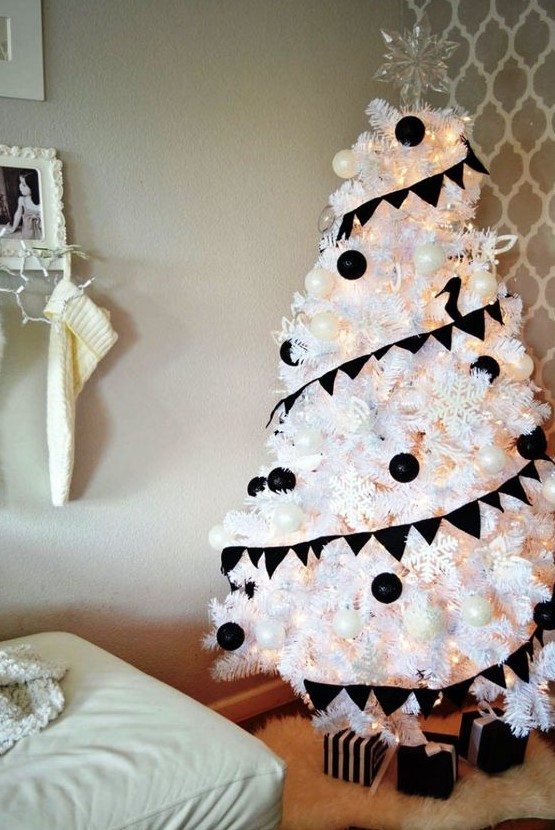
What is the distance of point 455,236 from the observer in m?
1.97

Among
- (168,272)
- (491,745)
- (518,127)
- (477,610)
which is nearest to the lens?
(477,610)

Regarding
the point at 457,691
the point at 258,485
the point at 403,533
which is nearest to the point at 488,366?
the point at 403,533

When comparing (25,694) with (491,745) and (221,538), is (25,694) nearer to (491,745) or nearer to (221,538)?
(221,538)

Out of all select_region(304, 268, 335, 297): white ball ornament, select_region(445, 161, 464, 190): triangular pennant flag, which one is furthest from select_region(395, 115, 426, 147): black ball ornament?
select_region(304, 268, 335, 297): white ball ornament

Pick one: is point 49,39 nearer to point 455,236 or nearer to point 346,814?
point 455,236

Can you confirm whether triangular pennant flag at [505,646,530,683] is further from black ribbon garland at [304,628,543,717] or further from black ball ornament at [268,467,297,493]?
black ball ornament at [268,467,297,493]

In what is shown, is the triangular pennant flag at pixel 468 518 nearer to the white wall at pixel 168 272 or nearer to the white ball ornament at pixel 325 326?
the white ball ornament at pixel 325 326

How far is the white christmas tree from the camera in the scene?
1.87m

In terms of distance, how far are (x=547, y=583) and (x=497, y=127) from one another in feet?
4.86

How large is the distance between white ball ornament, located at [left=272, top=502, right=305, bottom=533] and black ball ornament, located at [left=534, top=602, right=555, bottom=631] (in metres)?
0.64

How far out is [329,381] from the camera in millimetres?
1948

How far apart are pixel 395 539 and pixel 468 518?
0.18 m

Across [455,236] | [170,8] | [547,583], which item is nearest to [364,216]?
[455,236]

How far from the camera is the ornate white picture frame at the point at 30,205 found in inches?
74.5
